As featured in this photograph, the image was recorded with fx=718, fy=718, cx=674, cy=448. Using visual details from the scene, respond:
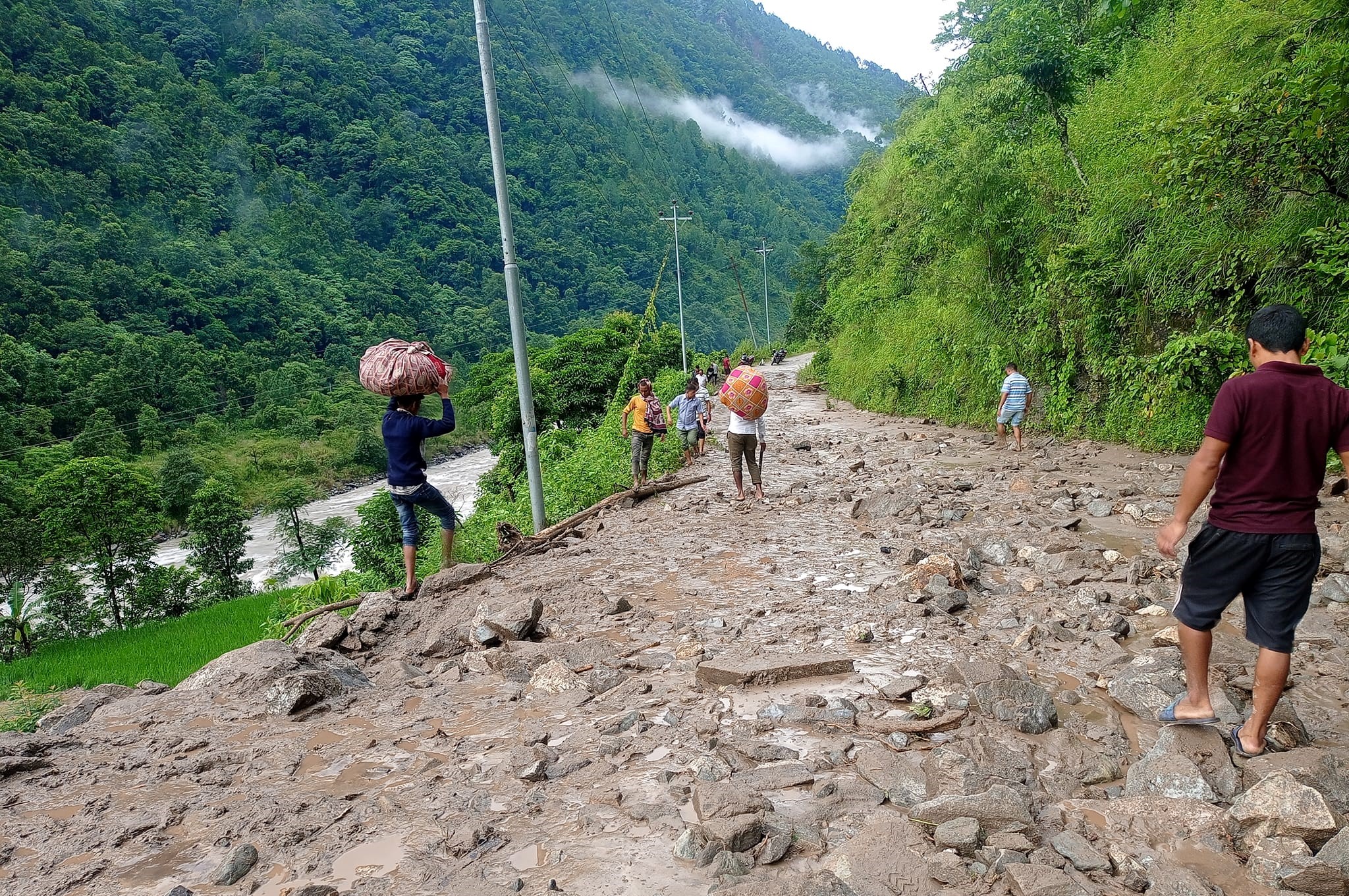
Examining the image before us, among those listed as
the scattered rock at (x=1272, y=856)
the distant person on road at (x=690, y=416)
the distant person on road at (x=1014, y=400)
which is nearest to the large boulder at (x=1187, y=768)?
the scattered rock at (x=1272, y=856)

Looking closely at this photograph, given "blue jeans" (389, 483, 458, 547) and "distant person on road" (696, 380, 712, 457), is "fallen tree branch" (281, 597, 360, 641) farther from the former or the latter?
"distant person on road" (696, 380, 712, 457)

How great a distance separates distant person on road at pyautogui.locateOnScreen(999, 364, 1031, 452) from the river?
30.4m

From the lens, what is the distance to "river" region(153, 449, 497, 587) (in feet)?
144

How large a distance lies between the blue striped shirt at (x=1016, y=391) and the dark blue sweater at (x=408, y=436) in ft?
35.6

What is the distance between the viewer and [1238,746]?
2971 mm

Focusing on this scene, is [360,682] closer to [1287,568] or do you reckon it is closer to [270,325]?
[1287,568]

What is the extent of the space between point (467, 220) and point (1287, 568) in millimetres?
115864

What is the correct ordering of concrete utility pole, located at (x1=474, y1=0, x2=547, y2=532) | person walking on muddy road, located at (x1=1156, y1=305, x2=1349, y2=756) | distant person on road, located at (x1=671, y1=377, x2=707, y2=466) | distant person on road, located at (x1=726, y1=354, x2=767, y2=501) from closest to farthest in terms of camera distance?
person walking on muddy road, located at (x1=1156, y1=305, x2=1349, y2=756) → concrete utility pole, located at (x1=474, y1=0, x2=547, y2=532) → distant person on road, located at (x1=726, y1=354, x2=767, y2=501) → distant person on road, located at (x1=671, y1=377, x2=707, y2=466)

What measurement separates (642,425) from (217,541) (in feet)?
113

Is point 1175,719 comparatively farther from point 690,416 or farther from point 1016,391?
point 690,416

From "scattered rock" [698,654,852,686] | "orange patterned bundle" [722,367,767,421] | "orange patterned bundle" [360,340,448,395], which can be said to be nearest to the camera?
"scattered rock" [698,654,852,686]

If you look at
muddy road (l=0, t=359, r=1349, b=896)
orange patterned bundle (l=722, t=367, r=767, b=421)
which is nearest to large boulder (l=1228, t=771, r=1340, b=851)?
muddy road (l=0, t=359, r=1349, b=896)

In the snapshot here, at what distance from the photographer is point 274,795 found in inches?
130

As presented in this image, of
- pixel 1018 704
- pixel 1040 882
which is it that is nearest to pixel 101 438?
pixel 1018 704
